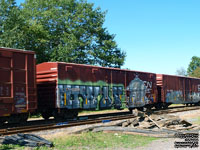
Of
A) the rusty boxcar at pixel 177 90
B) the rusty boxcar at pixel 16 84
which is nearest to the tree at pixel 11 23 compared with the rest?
the rusty boxcar at pixel 16 84

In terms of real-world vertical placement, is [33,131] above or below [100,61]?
below

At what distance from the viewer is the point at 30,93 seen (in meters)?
14.0

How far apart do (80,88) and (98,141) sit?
7581mm

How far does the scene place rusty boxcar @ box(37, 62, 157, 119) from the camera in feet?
52.7

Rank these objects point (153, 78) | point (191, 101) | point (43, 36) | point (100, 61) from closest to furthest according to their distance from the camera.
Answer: point (153, 78)
point (191, 101)
point (43, 36)
point (100, 61)

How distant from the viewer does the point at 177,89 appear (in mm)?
28250

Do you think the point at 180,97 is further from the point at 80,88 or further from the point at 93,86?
the point at 80,88

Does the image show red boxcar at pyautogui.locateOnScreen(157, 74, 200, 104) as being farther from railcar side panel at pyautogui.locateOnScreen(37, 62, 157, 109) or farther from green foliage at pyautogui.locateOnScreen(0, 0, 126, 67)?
green foliage at pyautogui.locateOnScreen(0, 0, 126, 67)

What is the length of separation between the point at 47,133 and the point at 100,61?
80.1 feet

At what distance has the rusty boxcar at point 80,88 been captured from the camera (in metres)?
16.1

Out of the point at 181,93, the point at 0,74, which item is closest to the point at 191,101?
the point at 181,93

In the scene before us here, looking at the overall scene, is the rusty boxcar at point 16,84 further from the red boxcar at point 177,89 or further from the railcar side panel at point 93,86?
the red boxcar at point 177,89

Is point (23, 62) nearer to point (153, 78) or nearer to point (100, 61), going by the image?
point (153, 78)

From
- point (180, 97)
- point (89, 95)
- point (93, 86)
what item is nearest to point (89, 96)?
point (89, 95)
